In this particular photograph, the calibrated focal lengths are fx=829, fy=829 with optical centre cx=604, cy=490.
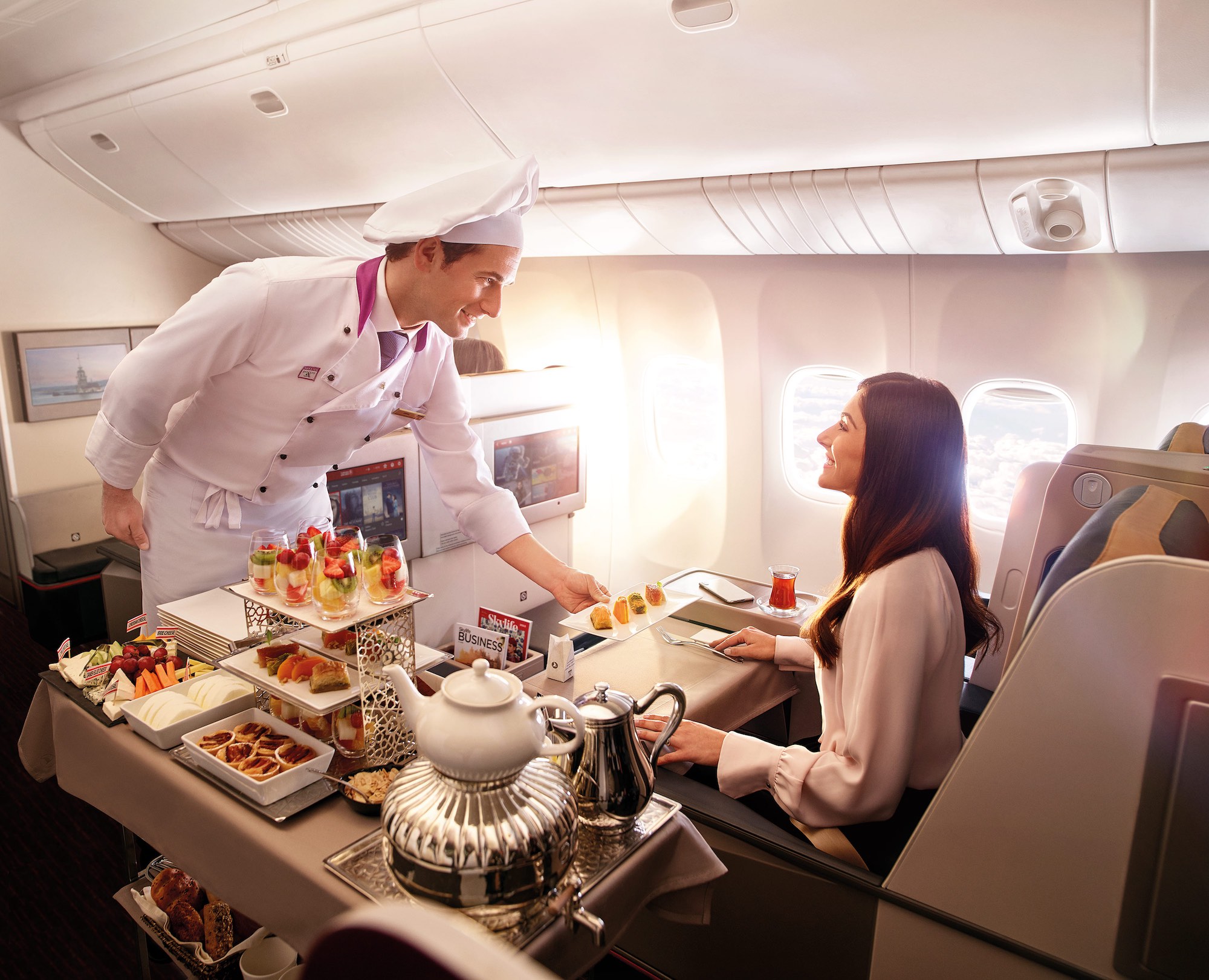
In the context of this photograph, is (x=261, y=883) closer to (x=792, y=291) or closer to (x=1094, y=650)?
(x=1094, y=650)

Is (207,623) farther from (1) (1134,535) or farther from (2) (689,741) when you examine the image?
(1) (1134,535)

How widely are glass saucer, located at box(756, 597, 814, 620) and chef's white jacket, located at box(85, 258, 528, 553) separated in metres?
0.95

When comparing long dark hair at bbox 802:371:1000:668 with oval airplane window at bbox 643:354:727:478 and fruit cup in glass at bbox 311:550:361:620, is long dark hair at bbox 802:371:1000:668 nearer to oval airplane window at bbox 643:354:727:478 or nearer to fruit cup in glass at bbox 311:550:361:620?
fruit cup in glass at bbox 311:550:361:620

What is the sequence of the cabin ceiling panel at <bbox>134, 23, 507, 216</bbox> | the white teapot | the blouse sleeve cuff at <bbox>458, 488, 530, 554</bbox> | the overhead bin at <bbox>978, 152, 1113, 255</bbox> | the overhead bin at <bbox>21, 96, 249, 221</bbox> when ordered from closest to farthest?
the white teapot → the blouse sleeve cuff at <bbox>458, 488, 530, 554</bbox> → the overhead bin at <bbox>978, 152, 1113, 255</bbox> → the cabin ceiling panel at <bbox>134, 23, 507, 216</bbox> → the overhead bin at <bbox>21, 96, 249, 221</bbox>

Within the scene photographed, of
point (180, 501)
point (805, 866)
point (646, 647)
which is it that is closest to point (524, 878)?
point (805, 866)

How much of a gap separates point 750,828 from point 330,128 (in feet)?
13.0

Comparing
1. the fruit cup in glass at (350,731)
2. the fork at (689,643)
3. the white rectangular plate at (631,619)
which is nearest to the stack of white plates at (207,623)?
the fruit cup in glass at (350,731)

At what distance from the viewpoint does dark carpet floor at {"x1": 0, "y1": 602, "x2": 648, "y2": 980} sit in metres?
2.58

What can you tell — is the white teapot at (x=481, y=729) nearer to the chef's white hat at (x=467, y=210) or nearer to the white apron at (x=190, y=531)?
the chef's white hat at (x=467, y=210)

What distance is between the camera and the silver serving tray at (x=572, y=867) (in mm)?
1265

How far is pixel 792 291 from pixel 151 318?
5.42 metres

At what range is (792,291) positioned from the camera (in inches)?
195

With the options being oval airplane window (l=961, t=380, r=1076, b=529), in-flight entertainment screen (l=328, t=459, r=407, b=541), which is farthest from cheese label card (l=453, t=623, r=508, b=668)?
oval airplane window (l=961, t=380, r=1076, b=529)

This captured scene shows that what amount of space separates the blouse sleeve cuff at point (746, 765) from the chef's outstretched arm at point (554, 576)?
1.74 feet
